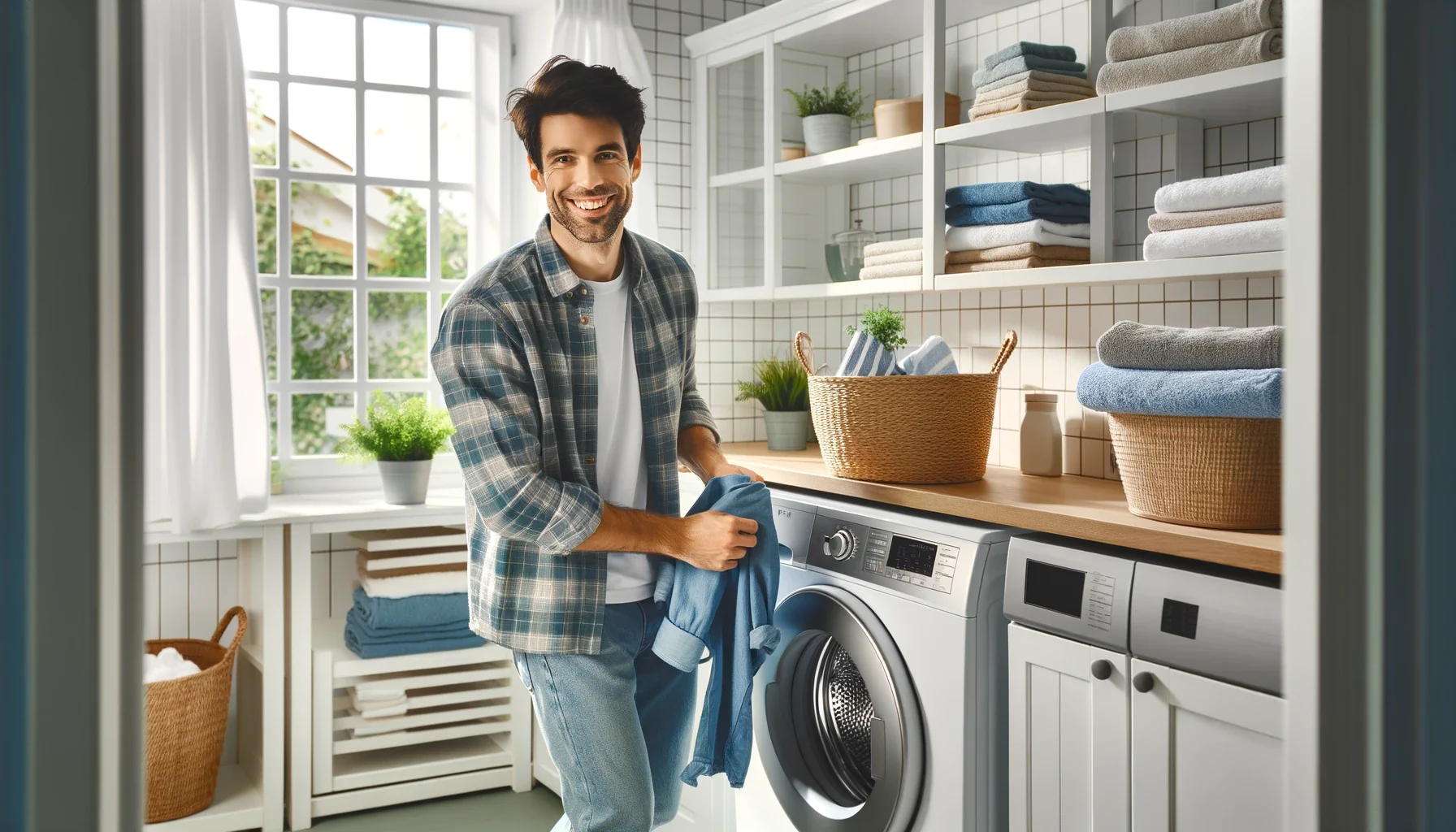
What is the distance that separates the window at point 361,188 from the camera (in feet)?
10.3

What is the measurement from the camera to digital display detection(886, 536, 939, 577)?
1.97m

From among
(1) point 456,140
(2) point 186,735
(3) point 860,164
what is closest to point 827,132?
(3) point 860,164

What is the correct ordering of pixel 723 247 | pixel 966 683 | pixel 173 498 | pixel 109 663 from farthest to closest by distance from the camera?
pixel 723 247 → pixel 173 498 → pixel 966 683 → pixel 109 663

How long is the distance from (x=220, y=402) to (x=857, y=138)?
5.77 ft

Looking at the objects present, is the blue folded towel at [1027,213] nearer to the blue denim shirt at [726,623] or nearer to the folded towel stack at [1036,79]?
the folded towel stack at [1036,79]

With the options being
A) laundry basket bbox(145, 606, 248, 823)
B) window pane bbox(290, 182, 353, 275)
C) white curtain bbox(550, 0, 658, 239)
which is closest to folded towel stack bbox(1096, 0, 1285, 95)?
white curtain bbox(550, 0, 658, 239)

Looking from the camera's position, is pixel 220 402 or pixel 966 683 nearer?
pixel 966 683

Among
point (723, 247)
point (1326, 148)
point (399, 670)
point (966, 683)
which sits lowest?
point (399, 670)

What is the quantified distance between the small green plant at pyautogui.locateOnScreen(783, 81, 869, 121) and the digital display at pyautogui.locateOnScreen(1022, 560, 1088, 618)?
1.51 m

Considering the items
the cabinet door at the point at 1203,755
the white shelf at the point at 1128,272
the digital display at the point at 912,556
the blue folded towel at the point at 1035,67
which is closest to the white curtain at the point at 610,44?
the white shelf at the point at 1128,272

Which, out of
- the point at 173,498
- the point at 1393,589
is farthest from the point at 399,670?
the point at 1393,589

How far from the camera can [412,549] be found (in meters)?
2.99

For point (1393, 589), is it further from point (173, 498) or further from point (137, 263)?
point (173, 498)

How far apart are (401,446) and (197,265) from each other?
668mm
